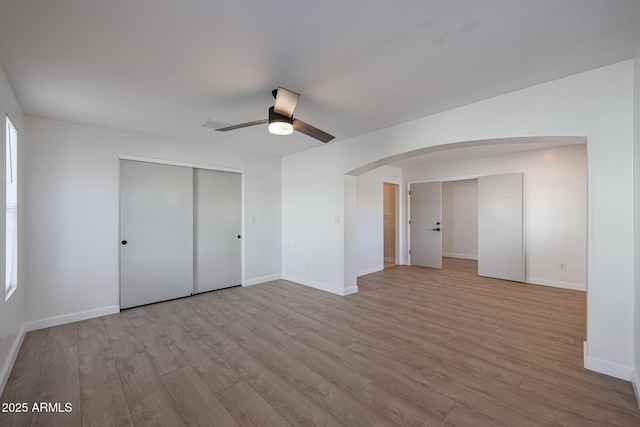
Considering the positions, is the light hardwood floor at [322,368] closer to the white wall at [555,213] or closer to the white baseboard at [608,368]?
the white baseboard at [608,368]

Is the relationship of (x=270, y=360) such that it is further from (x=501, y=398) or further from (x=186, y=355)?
(x=501, y=398)

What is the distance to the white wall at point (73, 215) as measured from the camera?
3053 millimetres

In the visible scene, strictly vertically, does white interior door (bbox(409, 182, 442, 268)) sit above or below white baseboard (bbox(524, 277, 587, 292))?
above

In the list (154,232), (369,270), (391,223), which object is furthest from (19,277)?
(391,223)

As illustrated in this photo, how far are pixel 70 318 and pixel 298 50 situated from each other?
13.4 ft

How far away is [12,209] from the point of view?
257cm

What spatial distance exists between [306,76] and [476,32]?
49.3 inches

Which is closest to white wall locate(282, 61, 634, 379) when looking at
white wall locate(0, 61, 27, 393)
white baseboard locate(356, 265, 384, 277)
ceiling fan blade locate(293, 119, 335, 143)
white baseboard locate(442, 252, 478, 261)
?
ceiling fan blade locate(293, 119, 335, 143)

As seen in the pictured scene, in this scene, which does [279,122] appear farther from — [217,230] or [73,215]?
[73,215]

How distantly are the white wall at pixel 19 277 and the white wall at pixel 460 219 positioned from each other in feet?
28.9

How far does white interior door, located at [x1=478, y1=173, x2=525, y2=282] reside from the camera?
508 cm

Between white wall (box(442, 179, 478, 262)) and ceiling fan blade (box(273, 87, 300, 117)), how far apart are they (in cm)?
702

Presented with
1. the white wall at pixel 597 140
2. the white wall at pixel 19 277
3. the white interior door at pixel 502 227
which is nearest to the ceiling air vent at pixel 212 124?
the white wall at pixel 19 277

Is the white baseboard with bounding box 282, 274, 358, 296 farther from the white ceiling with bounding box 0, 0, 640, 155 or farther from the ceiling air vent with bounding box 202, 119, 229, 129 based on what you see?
the ceiling air vent with bounding box 202, 119, 229, 129
